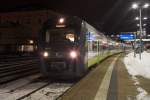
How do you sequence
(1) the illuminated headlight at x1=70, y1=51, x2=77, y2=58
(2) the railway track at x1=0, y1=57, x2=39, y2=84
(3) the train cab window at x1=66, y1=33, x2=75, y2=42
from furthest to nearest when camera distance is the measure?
(2) the railway track at x1=0, y1=57, x2=39, y2=84
(3) the train cab window at x1=66, y1=33, x2=75, y2=42
(1) the illuminated headlight at x1=70, y1=51, x2=77, y2=58

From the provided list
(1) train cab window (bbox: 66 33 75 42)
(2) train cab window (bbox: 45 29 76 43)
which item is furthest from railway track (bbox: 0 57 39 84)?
(1) train cab window (bbox: 66 33 75 42)

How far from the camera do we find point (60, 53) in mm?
13922

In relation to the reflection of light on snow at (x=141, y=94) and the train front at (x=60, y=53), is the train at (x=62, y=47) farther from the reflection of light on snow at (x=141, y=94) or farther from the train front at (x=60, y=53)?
the reflection of light on snow at (x=141, y=94)

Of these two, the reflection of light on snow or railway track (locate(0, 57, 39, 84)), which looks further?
railway track (locate(0, 57, 39, 84))

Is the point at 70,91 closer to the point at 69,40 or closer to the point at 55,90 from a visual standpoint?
the point at 55,90

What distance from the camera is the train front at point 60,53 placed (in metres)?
13.9

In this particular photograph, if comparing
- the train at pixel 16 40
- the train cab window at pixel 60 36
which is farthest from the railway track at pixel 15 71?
the train at pixel 16 40

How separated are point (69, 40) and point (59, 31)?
0.80 m

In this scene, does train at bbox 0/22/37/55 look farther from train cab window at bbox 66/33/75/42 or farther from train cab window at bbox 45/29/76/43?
train cab window at bbox 66/33/75/42

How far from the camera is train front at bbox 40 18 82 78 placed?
13867mm

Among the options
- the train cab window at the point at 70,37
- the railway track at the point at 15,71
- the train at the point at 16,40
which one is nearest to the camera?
the train cab window at the point at 70,37

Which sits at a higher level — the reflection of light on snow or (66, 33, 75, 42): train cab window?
(66, 33, 75, 42): train cab window

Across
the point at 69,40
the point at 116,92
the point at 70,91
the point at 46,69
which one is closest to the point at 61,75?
the point at 46,69

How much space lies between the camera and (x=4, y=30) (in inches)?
2847
